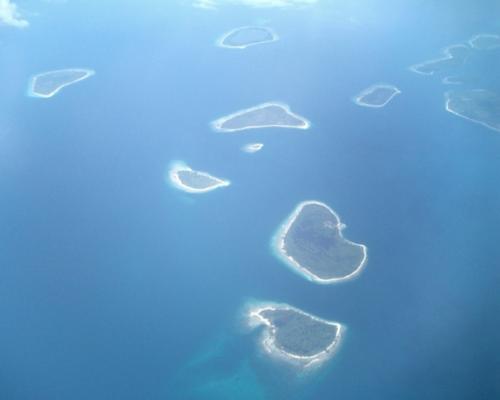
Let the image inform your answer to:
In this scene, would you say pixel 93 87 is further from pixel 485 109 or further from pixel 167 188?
pixel 485 109

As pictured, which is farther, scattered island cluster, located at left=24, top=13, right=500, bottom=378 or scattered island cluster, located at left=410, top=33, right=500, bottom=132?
scattered island cluster, located at left=410, top=33, right=500, bottom=132

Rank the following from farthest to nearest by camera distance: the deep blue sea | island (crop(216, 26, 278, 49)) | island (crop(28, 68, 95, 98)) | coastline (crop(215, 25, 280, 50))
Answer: island (crop(216, 26, 278, 49))
coastline (crop(215, 25, 280, 50))
island (crop(28, 68, 95, 98))
the deep blue sea

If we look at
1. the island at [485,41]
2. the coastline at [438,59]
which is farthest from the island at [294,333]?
the island at [485,41]

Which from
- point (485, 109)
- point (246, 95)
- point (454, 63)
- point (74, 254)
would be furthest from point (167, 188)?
point (454, 63)

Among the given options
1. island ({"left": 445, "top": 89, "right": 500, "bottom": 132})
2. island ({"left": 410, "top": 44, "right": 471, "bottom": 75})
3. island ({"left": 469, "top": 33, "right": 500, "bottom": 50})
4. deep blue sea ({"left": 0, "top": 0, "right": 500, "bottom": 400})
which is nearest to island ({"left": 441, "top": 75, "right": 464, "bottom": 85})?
deep blue sea ({"left": 0, "top": 0, "right": 500, "bottom": 400})

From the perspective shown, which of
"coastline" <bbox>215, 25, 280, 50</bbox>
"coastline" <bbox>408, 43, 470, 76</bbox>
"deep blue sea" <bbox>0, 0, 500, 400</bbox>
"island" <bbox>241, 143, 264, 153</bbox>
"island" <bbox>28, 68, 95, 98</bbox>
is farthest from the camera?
"coastline" <bbox>215, 25, 280, 50</bbox>

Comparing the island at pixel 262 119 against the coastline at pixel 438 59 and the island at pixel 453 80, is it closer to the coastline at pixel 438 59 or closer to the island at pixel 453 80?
the coastline at pixel 438 59

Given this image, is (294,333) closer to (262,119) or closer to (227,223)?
(227,223)

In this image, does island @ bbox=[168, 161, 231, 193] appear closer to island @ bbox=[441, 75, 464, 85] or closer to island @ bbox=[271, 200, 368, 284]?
island @ bbox=[271, 200, 368, 284]
